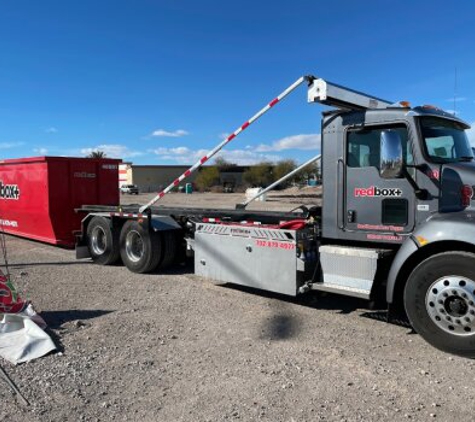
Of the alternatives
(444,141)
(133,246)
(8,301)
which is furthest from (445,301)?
(133,246)

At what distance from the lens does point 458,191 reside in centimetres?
527

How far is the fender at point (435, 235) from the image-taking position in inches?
188

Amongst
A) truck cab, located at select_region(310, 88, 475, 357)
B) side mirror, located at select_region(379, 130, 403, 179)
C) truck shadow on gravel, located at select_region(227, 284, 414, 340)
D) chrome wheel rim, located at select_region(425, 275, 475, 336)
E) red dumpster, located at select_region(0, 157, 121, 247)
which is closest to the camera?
chrome wheel rim, located at select_region(425, 275, 475, 336)

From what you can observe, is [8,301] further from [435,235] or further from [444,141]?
[444,141]

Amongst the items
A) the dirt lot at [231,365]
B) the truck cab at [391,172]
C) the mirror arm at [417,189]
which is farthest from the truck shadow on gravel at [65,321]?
the mirror arm at [417,189]

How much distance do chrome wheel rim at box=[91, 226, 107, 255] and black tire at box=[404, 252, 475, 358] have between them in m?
6.90

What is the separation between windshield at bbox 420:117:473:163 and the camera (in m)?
5.46

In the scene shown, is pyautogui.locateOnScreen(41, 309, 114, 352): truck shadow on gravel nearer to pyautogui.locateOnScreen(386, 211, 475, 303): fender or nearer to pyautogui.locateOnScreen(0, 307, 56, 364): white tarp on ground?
pyautogui.locateOnScreen(0, 307, 56, 364): white tarp on ground

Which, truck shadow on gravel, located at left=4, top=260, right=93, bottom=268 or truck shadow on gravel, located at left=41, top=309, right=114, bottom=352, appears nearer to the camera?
truck shadow on gravel, located at left=41, top=309, right=114, bottom=352

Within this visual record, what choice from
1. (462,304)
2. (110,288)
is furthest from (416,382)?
(110,288)

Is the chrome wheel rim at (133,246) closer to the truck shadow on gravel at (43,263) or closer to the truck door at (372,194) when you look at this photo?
the truck shadow on gravel at (43,263)

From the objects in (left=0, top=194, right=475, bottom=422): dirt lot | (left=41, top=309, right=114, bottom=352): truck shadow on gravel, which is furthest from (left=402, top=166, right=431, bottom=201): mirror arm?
(left=41, top=309, right=114, bottom=352): truck shadow on gravel

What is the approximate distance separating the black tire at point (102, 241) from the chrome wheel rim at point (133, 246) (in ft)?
1.34

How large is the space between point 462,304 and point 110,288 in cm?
539
